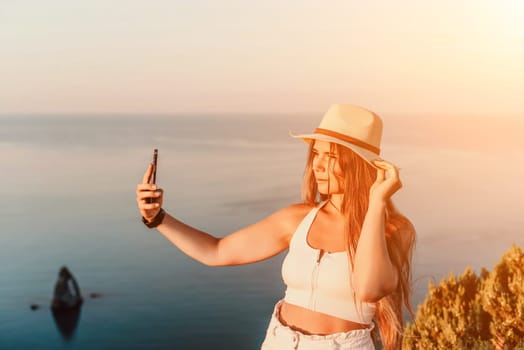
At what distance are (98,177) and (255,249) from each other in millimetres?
143437

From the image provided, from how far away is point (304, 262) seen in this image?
355 centimetres

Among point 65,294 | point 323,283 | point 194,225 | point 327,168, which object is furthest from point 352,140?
point 65,294

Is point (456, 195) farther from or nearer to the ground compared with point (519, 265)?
nearer to the ground

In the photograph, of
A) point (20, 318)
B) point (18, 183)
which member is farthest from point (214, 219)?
point (18, 183)

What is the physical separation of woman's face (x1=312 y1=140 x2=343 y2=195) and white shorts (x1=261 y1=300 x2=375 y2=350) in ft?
2.12

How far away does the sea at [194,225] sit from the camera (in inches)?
3393

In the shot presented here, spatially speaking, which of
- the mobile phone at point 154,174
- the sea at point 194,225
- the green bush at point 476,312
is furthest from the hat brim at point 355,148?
the sea at point 194,225

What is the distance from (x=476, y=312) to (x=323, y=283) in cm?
703

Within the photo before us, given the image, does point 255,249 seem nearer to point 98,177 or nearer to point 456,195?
point 456,195

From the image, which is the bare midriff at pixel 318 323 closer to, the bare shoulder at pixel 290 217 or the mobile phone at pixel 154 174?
the bare shoulder at pixel 290 217

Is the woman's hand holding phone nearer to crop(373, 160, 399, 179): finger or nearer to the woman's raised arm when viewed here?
the woman's raised arm

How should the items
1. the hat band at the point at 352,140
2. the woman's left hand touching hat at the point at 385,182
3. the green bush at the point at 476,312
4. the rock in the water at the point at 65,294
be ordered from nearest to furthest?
the woman's left hand touching hat at the point at 385,182
the hat band at the point at 352,140
the green bush at the point at 476,312
the rock in the water at the point at 65,294

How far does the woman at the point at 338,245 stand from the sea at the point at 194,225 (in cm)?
5443

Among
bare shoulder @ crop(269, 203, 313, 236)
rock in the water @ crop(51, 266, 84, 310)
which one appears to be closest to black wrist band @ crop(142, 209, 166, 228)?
bare shoulder @ crop(269, 203, 313, 236)
